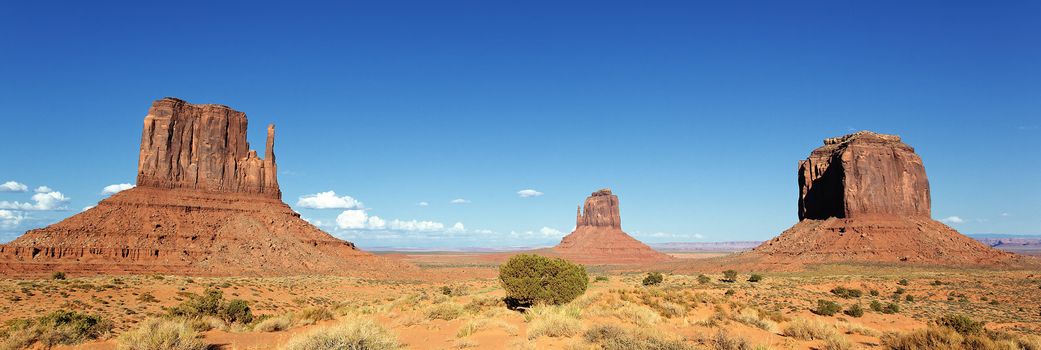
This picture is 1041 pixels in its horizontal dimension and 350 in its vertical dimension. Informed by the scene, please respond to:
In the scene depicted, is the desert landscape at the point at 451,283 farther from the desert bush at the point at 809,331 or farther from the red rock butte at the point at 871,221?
the red rock butte at the point at 871,221

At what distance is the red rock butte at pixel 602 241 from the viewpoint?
14388 centimetres

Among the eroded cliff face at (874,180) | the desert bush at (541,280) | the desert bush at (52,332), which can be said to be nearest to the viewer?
the desert bush at (52,332)

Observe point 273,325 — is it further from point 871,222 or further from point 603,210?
point 603,210

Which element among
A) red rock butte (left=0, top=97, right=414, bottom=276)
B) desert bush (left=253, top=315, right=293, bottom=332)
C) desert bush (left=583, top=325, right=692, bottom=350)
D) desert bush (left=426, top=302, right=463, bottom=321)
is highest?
red rock butte (left=0, top=97, right=414, bottom=276)

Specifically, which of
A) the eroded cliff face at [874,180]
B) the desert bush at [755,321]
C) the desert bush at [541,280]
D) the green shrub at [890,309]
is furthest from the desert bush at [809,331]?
the eroded cliff face at [874,180]

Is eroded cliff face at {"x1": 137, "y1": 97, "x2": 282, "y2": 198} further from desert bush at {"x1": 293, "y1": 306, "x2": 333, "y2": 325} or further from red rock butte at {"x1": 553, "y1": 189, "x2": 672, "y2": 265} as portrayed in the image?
red rock butte at {"x1": 553, "y1": 189, "x2": 672, "y2": 265}

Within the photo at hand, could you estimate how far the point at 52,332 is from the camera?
1631cm

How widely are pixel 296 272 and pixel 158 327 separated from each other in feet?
166

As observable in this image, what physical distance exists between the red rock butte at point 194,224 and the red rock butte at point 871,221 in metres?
56.7

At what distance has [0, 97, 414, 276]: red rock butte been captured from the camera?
54.1 m

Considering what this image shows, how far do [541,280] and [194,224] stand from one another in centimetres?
5568

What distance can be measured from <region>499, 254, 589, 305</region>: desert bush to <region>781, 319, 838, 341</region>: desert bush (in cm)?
1119

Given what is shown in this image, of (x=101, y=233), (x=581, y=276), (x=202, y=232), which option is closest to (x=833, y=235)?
(x=581, y=276)

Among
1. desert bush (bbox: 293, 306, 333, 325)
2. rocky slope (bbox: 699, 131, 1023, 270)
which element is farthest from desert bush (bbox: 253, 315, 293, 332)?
rocky slope (bbox: 699, 131, 1023, 270)
